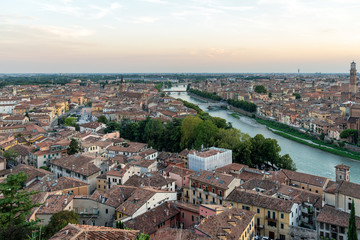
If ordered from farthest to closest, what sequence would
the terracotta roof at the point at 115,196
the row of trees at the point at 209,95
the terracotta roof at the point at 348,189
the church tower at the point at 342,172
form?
the row of trees at the point at 209,95
the church tower at the point at 342,172
the terracotta roof at the point at 348,189
the terracotta roof at the point at 115,196

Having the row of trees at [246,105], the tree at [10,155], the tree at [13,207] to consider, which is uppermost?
the tree at [13,207]

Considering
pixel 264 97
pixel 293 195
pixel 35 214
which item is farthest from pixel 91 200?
pixel 264 97

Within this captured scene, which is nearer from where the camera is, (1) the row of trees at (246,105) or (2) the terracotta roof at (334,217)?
(2) the terracotta roof at (334,217)

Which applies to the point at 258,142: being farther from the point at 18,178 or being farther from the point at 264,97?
the point at 264,97

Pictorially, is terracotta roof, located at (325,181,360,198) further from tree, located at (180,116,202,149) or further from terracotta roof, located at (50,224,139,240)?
tree, located at (180,116,202,149)

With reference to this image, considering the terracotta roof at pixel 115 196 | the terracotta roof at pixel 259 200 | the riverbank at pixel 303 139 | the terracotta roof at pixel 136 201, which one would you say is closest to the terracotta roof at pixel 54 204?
the terracotta roof at pixel 115 196

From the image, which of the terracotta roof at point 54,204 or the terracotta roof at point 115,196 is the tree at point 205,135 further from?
the terracotta roof at point 54,204

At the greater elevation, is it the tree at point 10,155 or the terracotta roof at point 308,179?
the tree at point 10,155

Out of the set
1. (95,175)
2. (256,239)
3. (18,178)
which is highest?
(18,178)
